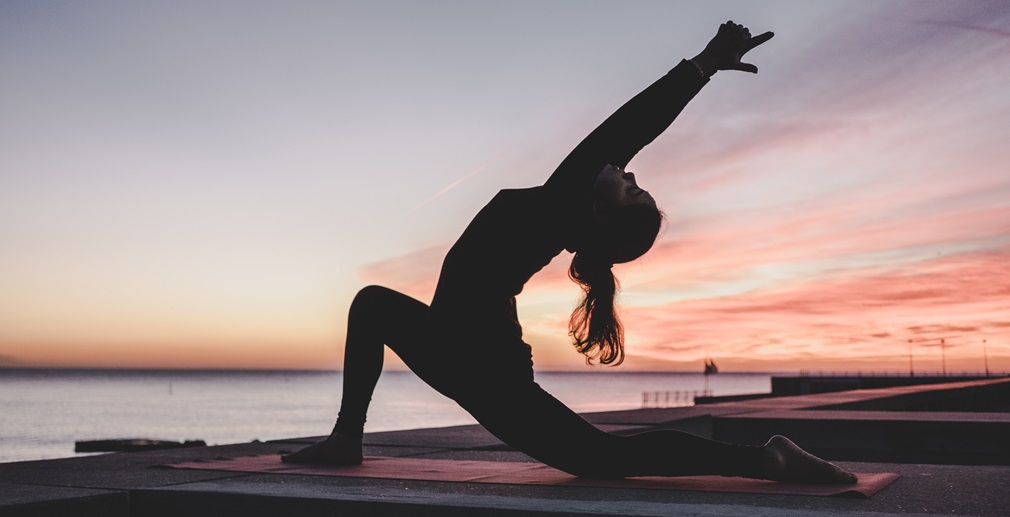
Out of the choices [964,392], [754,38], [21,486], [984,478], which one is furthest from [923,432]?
[964,392]

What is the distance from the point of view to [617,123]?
3.25 m

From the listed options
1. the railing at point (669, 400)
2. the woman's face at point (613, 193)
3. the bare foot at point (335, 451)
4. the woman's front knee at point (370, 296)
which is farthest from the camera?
the railing at point (669, 400)

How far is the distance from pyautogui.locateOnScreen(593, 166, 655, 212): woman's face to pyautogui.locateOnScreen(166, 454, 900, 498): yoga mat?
1073 millimetres

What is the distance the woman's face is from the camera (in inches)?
126

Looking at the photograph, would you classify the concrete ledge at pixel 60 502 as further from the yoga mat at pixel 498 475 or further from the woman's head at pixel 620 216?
the woman's head at pixel 620 216

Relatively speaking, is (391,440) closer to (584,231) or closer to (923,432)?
(584,231)

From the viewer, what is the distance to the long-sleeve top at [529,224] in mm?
3219

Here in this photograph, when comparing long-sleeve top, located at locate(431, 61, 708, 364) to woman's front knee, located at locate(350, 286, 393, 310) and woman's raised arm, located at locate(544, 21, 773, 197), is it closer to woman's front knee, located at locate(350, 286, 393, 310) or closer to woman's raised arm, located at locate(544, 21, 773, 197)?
woman's raised arm, located at locate(544, 21, 773, 197)

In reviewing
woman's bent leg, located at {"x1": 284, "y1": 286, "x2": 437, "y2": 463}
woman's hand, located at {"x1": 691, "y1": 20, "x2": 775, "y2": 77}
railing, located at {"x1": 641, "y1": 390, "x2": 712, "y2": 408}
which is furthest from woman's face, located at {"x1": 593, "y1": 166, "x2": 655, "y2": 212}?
railing, located at {"x1": 641, "y1": 390, "x2": 712, "y2": 408}

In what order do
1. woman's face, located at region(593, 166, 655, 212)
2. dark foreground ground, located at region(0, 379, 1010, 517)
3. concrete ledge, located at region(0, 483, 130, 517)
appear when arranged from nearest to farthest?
dark foreground ground, located at region(0, 379, 1010, 517) → concrete ledge, located at region(0, 483, 130, 517) → woman's face, located at region(593, 166, 655, 212)

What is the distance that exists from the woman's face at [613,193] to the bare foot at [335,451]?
68.0 inches

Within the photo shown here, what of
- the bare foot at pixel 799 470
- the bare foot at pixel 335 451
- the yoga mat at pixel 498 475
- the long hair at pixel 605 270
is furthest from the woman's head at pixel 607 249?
the bare foot at pixel 335 451

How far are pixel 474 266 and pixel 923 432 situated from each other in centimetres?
619

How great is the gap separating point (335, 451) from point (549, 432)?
3.88ft
